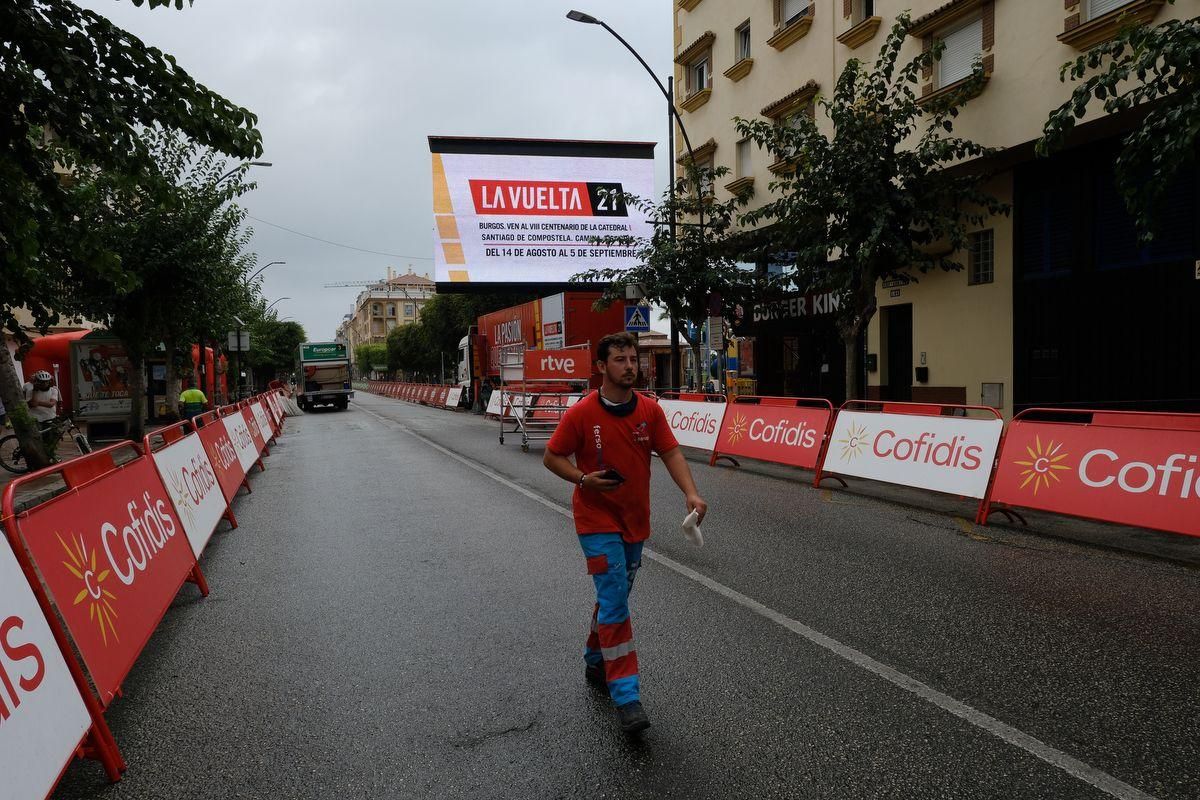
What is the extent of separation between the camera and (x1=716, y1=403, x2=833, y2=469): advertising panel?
10.7m

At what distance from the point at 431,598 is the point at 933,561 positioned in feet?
12.3

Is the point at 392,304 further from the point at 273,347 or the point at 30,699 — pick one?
the point at 30,699

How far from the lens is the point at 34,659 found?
9.25 ft

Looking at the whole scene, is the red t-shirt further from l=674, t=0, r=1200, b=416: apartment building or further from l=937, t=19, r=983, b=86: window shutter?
l=937, t=19, r=983, b=86: window shutter

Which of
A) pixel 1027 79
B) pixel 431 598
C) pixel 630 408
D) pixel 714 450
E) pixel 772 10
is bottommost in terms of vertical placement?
pixel 714 450

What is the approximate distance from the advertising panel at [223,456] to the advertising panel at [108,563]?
10.5ft

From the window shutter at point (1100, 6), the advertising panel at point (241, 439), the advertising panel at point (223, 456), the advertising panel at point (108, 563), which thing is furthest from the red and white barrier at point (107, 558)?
the window shutter at point (1100, 6)

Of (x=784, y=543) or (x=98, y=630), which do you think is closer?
(x=98, y=630)

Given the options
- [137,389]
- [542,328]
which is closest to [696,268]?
[542,328]

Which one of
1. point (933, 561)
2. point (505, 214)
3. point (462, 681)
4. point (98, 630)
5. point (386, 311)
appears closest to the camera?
point (98, 630)

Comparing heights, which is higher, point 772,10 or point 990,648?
point 772,10

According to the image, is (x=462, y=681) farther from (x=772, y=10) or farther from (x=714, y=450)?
(x=772, y=10)

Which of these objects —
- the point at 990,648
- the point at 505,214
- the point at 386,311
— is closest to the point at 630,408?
the point at 990,648

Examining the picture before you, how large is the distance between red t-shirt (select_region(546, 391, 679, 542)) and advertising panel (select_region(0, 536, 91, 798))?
199 centimetres
